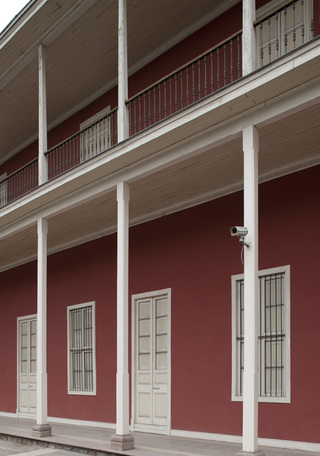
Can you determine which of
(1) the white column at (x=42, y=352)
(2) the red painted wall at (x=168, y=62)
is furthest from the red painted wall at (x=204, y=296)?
(2) the red painted wall at (x=168, y=62)

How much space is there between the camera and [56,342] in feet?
46.9

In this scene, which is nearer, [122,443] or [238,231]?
[238,231]

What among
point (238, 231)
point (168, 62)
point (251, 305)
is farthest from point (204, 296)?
point (168, 62)

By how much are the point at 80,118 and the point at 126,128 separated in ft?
16.8

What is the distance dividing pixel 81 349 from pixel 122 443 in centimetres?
503

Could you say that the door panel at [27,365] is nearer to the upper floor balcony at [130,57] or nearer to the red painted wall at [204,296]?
the red painted wall at [204,296]

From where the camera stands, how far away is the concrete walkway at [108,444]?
27.1ft

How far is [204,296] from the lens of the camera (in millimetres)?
10242

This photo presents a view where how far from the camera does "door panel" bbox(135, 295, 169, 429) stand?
10.9 metres

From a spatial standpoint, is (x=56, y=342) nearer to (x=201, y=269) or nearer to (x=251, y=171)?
(x=201, y=269)

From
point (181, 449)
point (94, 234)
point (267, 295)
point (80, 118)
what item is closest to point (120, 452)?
point (181, 449)

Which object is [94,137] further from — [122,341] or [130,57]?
[122,341]

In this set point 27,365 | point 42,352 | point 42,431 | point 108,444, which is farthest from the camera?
point 27,365

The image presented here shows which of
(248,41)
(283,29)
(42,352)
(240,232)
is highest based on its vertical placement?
(283,29)
